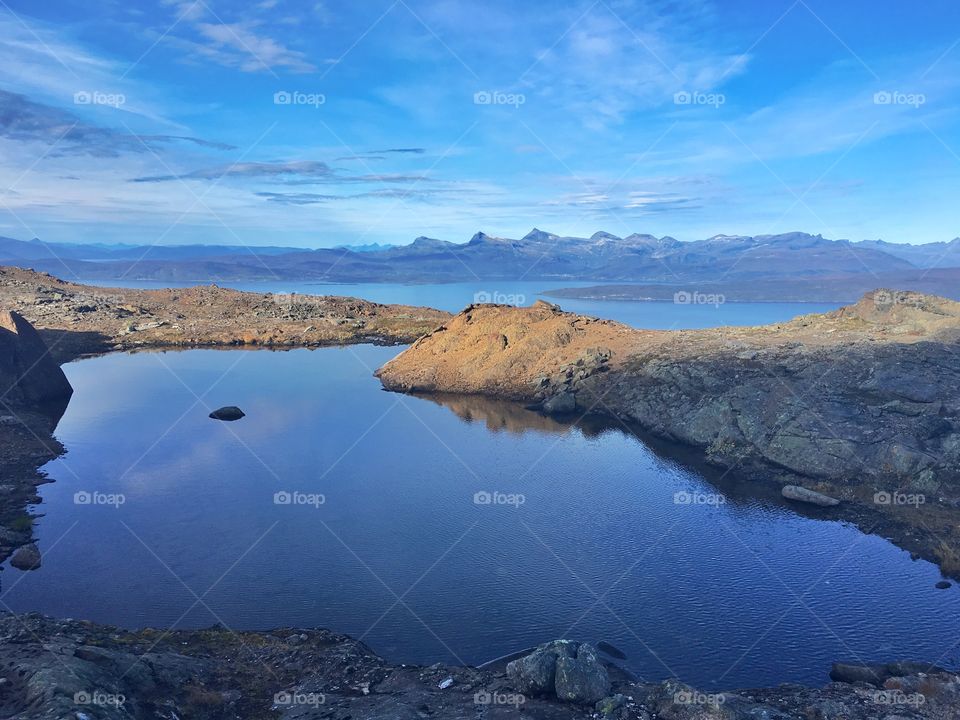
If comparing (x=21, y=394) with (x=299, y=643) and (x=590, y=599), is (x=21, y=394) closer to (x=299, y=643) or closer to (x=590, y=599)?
(x=299, y=643)

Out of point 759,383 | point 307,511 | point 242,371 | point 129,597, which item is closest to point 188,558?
point 129,597

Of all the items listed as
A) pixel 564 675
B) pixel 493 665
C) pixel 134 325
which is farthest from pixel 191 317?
pixel 564 675

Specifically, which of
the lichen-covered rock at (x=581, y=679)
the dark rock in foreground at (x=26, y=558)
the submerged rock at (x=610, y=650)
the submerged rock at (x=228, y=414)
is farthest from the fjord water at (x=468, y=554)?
the submerged rock at (x=228, y=414)

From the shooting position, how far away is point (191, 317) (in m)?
108

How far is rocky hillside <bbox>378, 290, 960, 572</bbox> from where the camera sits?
→ 37094mm

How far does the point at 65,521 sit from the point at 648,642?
28.8 metres

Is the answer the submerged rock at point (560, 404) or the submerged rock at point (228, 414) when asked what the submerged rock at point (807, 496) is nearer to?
the submerged rock at point (560, 404)

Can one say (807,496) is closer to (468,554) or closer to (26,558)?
(468,554)

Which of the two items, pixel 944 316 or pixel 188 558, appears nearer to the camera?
pixel 188 558

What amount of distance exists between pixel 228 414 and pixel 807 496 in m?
44.0

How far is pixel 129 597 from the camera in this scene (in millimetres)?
25125

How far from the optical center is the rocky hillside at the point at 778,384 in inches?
1460

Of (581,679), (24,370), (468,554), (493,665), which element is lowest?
(493,665)

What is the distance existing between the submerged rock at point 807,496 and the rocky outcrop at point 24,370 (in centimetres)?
5632
